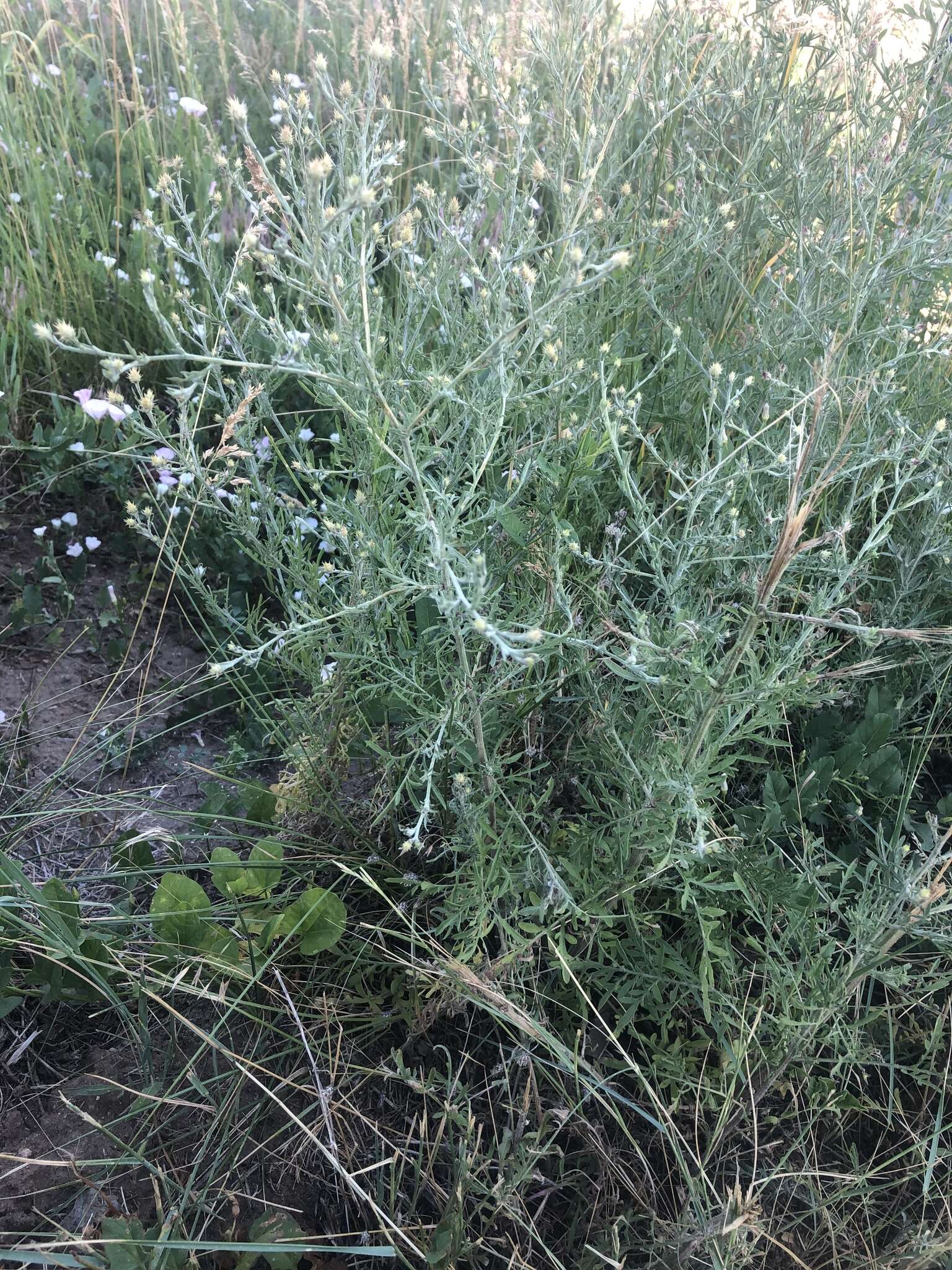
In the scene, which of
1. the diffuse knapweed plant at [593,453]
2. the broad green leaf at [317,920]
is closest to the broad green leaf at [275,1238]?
the broad green leaf at [317,920]

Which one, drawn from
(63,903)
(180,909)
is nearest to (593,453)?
(180,909)

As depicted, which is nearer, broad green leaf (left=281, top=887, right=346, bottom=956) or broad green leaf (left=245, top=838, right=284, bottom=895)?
broad green leaf (left=281, top=887, right=346, bottom=956)

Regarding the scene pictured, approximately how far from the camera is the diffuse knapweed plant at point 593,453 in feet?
4.46

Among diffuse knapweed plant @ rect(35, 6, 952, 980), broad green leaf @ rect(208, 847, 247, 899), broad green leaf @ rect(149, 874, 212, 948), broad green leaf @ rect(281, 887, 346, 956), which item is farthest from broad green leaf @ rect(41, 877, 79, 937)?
diffuse knapweed plant @ rect(35, 6, 952, 980)

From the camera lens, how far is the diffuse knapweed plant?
4.46 ft

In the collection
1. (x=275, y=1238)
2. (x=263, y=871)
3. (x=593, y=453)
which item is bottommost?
(x=275, y=1238)

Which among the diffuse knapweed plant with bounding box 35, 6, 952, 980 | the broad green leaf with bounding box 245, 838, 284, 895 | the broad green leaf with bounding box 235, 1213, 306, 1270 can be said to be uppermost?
the diffuse knapweed plant with bounding box 35, 6, 952, 980

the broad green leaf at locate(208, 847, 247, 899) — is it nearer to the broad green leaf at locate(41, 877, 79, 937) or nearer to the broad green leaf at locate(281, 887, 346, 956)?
the broad green leaf at locate(281, 887, 346, 956)

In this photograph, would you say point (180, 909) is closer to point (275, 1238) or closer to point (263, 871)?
point (263, 871)

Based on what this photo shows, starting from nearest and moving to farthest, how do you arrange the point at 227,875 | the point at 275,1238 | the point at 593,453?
the point at 275,1238 < the point at 593,453 < the point at 227,875

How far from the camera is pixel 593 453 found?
162 cm

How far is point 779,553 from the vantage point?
1147mm

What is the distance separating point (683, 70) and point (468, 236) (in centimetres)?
80

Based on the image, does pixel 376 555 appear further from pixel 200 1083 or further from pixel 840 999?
pixel 840 999
